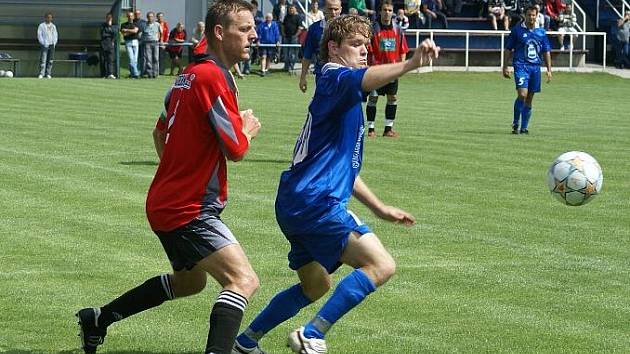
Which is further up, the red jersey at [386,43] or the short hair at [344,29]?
the short hair at [344,29]

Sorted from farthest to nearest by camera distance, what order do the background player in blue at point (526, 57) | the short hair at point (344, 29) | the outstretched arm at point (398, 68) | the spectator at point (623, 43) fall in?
1. the spectator at point (623, 43)
2. the background player in blue at point (526, 57)
3. the short hair at point (344, 29)
4. the outstretched arm at point (398, 68)

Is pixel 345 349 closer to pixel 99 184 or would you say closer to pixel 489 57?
pixel 99 184

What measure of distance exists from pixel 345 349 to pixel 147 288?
1.16 meters

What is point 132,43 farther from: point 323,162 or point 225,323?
point 225,323

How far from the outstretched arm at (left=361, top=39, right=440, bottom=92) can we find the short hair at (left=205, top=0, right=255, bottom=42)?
0.67 metres

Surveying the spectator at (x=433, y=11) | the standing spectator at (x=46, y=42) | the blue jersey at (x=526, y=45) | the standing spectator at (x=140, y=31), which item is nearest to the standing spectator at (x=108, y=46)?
the standing spectator at (x=140, y=31)

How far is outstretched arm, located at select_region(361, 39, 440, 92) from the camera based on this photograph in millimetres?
5879

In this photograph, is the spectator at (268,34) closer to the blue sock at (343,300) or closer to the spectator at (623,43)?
the spectator at (623,43)

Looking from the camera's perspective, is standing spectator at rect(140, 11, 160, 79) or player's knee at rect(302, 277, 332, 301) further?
standing spectator at rect(140, 11, 160, 79)

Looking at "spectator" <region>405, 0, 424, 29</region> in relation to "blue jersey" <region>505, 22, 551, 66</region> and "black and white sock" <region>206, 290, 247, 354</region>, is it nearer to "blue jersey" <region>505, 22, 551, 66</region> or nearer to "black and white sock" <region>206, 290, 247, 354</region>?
"blue jersey" <region>505, 22, 551, 66</region>

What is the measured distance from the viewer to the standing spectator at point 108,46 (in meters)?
39.6

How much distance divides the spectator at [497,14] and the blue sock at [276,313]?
3815 cm

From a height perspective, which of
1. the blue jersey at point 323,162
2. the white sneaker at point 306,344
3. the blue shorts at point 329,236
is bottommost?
the white sneaker at point 306,344

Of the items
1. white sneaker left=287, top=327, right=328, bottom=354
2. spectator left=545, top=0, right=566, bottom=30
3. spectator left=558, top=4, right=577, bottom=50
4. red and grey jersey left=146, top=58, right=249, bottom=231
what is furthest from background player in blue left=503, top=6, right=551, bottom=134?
spectator left=545, top=0, right=566, bottom=30
